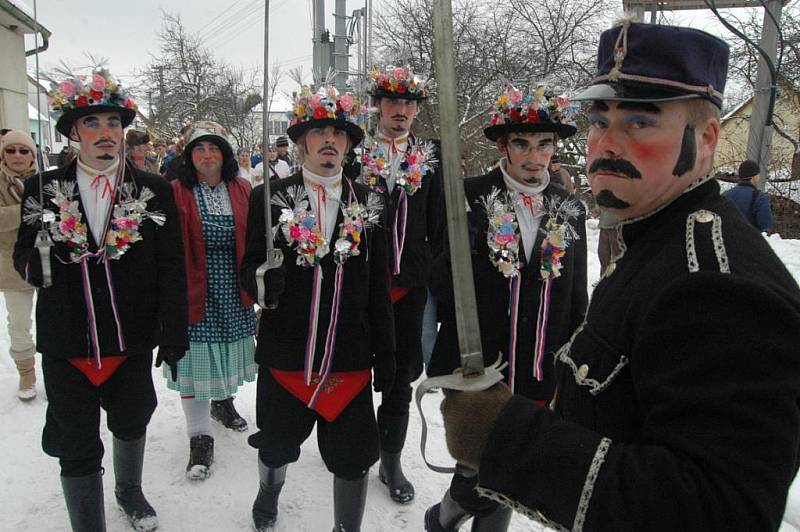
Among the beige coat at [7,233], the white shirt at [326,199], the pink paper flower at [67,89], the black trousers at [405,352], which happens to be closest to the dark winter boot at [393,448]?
the black trousers at [405,352]

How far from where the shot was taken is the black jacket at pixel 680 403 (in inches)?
34.7

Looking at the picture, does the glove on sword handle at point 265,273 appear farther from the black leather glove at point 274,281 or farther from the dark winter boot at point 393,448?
the dark winter boot at point 393,448

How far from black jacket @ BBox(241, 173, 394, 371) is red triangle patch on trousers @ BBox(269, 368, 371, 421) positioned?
47 mm

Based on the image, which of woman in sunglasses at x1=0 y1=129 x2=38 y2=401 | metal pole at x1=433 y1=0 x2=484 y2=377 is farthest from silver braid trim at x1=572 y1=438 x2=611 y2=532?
woman in sunglasses at x1=0 y1=129 x2=38 y2=401

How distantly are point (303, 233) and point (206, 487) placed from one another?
1818mm

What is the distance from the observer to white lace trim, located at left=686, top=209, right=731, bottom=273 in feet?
3.34

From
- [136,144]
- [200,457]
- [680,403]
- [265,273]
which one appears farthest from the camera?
[136,144]

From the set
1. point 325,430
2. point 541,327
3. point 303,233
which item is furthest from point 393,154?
point 325,430

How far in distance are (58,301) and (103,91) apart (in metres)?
1.07

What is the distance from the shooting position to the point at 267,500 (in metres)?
2.97

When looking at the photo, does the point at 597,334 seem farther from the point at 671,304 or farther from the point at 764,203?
the point at 764,203

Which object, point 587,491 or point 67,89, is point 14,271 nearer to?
point 67,89

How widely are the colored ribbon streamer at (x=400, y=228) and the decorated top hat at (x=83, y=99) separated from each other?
1.60 m

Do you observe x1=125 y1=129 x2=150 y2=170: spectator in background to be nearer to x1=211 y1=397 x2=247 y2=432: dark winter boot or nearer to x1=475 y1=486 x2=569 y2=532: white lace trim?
x1=211 y1=397 x2=247 y2=432: dark winter boot
